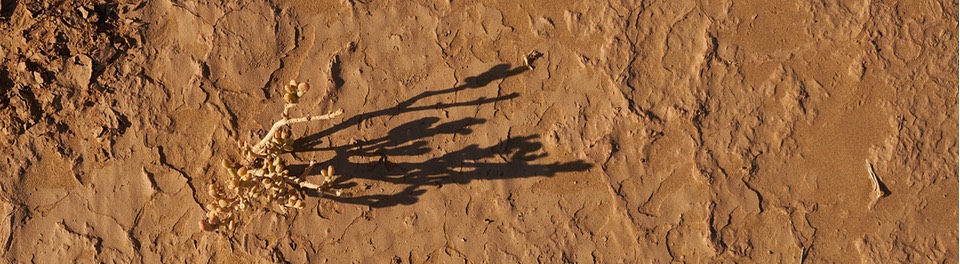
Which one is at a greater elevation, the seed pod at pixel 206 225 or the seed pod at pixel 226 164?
the seed pod at pixel 226 164

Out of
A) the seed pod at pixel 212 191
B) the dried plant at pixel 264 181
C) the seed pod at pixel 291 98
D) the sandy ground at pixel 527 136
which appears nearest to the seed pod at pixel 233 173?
the dried plant at pixel 264 181

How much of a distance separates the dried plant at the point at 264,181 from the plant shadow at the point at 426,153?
12 cm

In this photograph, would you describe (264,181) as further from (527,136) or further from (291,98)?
(527,136)

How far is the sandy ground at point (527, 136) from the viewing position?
140 inches

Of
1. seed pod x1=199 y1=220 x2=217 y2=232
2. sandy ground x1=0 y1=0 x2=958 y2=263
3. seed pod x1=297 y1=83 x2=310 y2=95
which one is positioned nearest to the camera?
seed pod x1=297 y1=83 x2=310 y2=95

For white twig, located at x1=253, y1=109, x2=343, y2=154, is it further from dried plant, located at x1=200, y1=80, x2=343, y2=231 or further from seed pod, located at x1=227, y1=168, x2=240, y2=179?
seed pod, located at x1=227, y1=168, x2=240, y2=179

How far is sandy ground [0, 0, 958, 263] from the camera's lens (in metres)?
3.57

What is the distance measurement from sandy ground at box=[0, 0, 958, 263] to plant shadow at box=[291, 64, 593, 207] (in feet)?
0.04

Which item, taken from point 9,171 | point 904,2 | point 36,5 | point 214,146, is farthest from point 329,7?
point 904,2

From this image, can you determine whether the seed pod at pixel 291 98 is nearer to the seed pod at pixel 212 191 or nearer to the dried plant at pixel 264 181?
the dried plant at pixel 264 181

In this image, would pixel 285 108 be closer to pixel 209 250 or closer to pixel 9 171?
pixel 209 250

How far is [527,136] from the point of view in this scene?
361 cm

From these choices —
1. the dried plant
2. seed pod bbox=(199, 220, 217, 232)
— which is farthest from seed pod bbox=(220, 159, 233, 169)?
seed pod bbox=(199, 220, 217, 232)

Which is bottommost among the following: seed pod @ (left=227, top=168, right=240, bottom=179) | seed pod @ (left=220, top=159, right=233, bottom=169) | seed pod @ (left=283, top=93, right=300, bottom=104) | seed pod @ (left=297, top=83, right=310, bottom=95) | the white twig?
seed pod @ (left=227, top=168, right=240, bottom=179)
